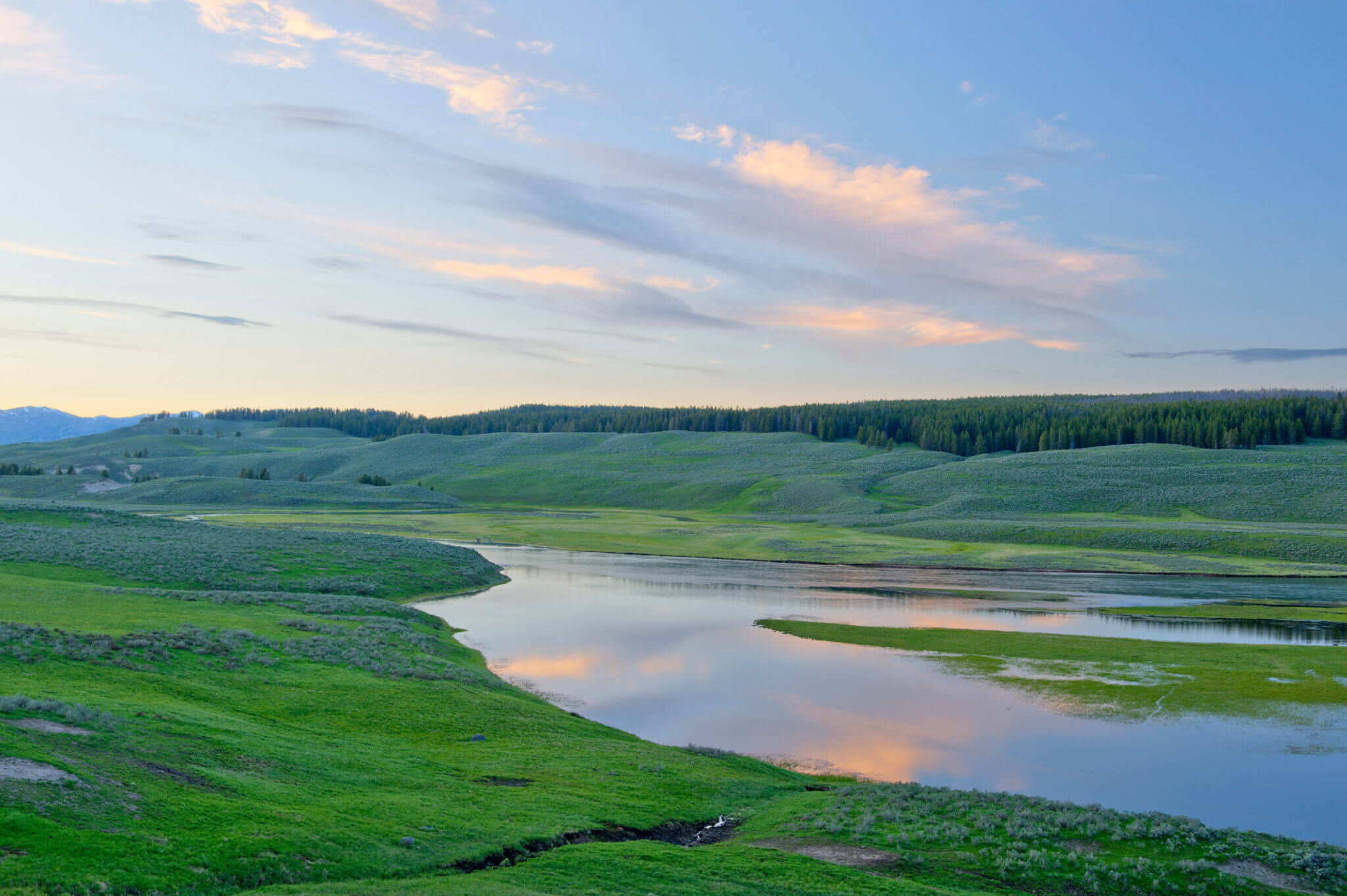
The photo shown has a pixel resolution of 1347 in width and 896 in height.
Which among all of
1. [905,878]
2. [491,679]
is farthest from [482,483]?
[905,878]

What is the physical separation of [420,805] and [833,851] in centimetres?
832

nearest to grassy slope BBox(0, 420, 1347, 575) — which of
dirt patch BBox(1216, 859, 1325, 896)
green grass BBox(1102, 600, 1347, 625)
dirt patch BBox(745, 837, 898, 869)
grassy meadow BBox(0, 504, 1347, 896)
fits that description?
green grass BBox(1102, 600, 1347, 625)

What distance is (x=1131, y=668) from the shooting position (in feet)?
132

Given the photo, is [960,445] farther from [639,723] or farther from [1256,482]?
[639,723]

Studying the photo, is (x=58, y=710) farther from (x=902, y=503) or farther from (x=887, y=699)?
(x=902, y=503)

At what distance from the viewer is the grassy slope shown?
298ft

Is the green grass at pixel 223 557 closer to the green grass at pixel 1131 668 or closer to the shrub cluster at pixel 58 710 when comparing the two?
the green grass at pixel 1131 668

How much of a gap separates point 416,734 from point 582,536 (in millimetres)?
77823

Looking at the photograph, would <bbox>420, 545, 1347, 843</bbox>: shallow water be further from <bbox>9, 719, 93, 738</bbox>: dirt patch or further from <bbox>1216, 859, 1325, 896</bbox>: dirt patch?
<bbox>9, 719, 93, 738</bbox>: dirt patch

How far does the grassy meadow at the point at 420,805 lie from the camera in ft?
43.5

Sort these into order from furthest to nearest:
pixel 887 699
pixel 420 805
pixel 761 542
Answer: pixel 761 542, pixel 887 699, pixel 420 805

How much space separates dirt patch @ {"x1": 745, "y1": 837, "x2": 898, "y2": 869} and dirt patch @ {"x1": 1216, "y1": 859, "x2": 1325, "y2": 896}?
22.3ft

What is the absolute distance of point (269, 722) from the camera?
76.9 ft

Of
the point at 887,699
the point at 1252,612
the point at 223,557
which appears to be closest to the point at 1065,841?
the point at 887,699
